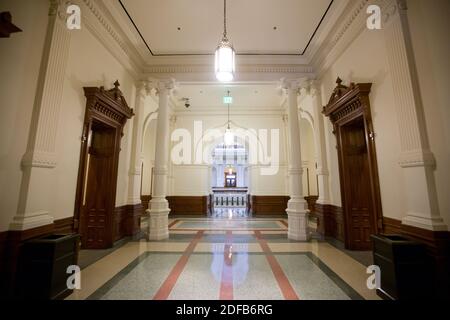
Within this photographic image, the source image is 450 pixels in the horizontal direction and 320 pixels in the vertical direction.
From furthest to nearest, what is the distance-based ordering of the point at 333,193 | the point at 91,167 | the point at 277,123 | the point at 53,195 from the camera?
1. the point at 277,123
2. the point at 333,193
3. the point at 91,167
4. the point at 53,195

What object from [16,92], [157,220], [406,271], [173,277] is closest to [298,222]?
[406,271]

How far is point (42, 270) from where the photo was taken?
7.07 ft

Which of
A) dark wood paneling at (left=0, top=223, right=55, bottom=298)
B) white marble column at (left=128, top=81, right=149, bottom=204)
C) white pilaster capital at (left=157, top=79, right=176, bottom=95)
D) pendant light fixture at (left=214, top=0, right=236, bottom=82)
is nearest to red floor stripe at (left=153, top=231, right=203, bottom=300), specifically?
dark wood paneling at (left=0, top=223, right=55, bottom=298)

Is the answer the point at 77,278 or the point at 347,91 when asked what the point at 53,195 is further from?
the point at 347,91

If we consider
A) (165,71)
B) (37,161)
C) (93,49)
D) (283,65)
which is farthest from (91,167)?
(283,65)

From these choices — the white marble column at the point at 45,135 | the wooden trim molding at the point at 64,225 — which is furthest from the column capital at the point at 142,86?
the wooden trim molding at the point at 64,225

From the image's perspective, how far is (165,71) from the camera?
18.4ft

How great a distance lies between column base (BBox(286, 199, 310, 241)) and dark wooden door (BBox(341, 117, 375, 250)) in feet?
3.11

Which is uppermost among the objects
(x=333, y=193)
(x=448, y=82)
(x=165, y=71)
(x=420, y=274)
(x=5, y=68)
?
(x=165, y=71)

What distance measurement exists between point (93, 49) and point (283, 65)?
4630 millimetres

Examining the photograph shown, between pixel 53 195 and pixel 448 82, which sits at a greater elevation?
pixel 448 82

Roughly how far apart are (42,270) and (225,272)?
7.55 feet

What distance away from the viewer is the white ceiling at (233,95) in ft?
23.5

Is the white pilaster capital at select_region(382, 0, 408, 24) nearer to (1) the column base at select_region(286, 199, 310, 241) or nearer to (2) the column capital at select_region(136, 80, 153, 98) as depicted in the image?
(1) the column base at select_region(286, 199, 310, 241)
